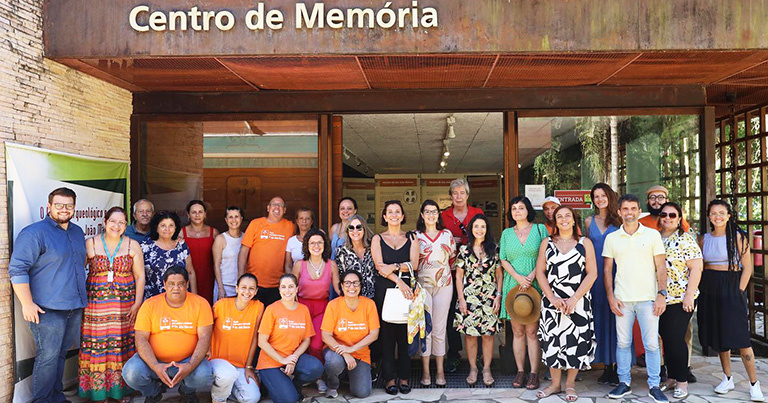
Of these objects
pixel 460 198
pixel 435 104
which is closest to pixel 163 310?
pixel 460 198

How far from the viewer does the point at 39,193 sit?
16.2 feet

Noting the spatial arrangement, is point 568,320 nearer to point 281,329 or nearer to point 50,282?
point 281,329

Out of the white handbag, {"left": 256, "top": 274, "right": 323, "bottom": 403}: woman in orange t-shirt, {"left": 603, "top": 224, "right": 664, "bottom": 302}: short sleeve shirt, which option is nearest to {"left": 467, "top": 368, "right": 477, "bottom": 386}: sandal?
the white handbag

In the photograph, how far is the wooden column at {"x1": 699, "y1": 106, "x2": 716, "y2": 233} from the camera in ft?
20.9

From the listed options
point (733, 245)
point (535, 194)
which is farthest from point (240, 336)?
point (733, 245)

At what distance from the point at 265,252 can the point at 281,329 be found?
0.95m

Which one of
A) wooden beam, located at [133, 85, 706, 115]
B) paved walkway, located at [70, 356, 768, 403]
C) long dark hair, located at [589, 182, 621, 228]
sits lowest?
paved walkway, located at [70, 356, 768, 403]

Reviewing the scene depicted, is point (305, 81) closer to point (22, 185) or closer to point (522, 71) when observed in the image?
point (522, 71)

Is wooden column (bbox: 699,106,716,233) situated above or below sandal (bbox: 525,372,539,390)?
above

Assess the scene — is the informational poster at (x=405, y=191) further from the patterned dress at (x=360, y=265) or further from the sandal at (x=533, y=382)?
the sandal at (x=533, y=382)

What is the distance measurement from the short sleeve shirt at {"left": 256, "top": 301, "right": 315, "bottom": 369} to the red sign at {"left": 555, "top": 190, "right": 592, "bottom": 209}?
3.30m

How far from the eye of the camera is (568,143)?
652 cm

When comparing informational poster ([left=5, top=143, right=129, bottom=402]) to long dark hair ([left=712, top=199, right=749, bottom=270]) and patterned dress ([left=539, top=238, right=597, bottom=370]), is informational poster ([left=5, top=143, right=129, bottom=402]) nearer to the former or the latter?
patterned dress ([left=539, top=238, right=597, bottom=370])

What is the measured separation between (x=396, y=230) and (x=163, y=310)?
2.03 metres
